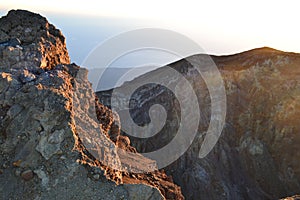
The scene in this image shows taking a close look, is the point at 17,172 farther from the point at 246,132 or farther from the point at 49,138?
the point at 246,132

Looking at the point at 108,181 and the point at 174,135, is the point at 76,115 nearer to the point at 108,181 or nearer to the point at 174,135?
the point at 108,181

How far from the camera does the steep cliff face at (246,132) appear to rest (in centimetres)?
3219

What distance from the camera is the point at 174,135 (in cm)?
3584

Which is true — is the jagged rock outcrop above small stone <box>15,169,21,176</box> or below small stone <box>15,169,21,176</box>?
above

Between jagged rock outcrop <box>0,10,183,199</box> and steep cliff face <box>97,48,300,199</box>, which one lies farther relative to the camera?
steep cliff face <box>97,48,300,199</box>

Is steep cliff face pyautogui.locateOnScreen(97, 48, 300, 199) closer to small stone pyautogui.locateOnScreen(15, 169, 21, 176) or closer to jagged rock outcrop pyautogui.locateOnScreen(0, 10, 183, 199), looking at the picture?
jagged rock outcrop pyautogui.locateOnScreen(0, 10, 183, 199)

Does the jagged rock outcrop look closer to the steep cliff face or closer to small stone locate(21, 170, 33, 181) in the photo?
small stone locate(21, 170, 33, 181)

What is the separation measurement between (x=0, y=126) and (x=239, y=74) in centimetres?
3040

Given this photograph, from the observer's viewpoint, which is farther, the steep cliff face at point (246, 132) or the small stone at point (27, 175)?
→ the steep cliff face at point (246, 132)

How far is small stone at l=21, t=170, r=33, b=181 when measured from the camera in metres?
8.67

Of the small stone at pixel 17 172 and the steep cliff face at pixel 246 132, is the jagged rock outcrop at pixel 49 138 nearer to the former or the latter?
the small stone at pixel 17 172

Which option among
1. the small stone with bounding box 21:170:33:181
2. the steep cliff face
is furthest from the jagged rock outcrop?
the steep cliff face

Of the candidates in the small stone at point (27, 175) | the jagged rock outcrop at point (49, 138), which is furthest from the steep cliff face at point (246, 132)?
the small stone at point (27, 175)

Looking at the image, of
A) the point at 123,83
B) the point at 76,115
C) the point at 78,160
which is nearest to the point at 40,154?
the point at 78,160
